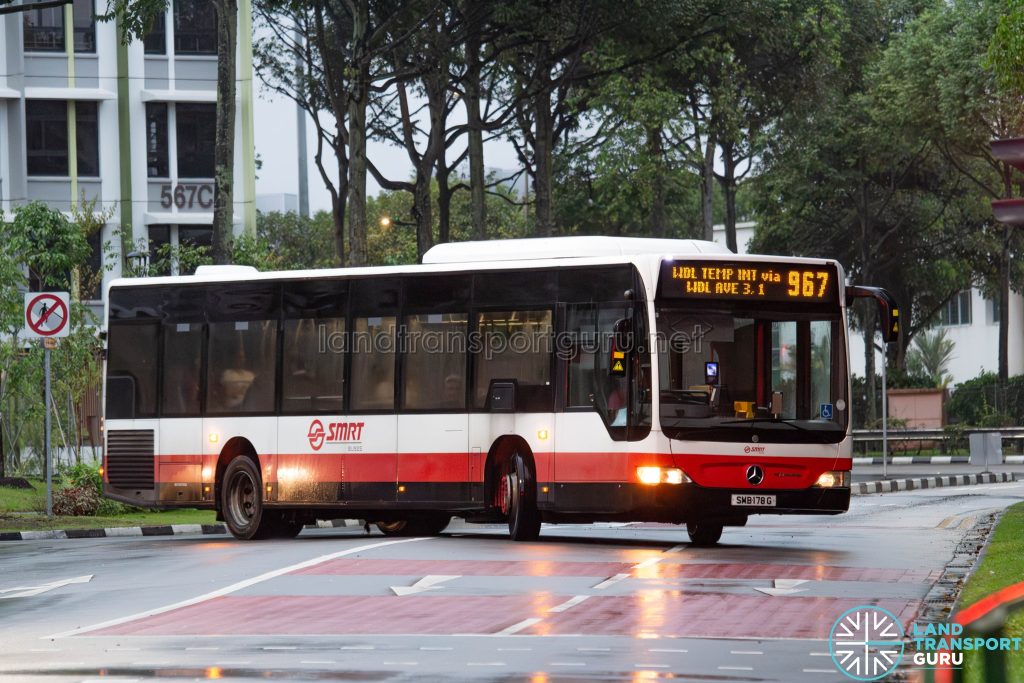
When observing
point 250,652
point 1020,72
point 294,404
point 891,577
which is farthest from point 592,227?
point 250,652

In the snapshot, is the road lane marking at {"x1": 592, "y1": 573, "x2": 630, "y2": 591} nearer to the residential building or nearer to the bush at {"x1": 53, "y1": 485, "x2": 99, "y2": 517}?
the bush at {"x1": 53, "y1": 485, "x2": 99, "y2": 517}

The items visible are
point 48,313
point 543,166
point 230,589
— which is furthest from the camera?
point 543,166

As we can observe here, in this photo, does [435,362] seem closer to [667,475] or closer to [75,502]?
[667,475]

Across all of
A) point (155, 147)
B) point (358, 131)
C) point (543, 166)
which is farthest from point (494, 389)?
point (155, 147)

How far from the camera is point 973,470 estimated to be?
4222cm

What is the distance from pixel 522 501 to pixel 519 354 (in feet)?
5.26

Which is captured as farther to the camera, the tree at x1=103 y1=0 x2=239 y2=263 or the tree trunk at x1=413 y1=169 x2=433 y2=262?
the tree trunk at x1=413 y1=169 x2=433 y2=262

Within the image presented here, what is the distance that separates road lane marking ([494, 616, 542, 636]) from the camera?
11951mm

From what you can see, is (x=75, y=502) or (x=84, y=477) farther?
(x=84, y=477)

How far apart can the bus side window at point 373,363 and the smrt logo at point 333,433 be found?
0.23 meters

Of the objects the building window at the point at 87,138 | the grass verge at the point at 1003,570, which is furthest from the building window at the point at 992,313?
the grass verge at the point at 1003,570

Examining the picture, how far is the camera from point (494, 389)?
20000 millimetres

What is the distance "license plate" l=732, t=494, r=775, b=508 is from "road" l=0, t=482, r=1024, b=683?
516 mm

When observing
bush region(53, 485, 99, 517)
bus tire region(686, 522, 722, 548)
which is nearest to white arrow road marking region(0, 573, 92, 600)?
bus tire region(686, 522, 722, 548)
